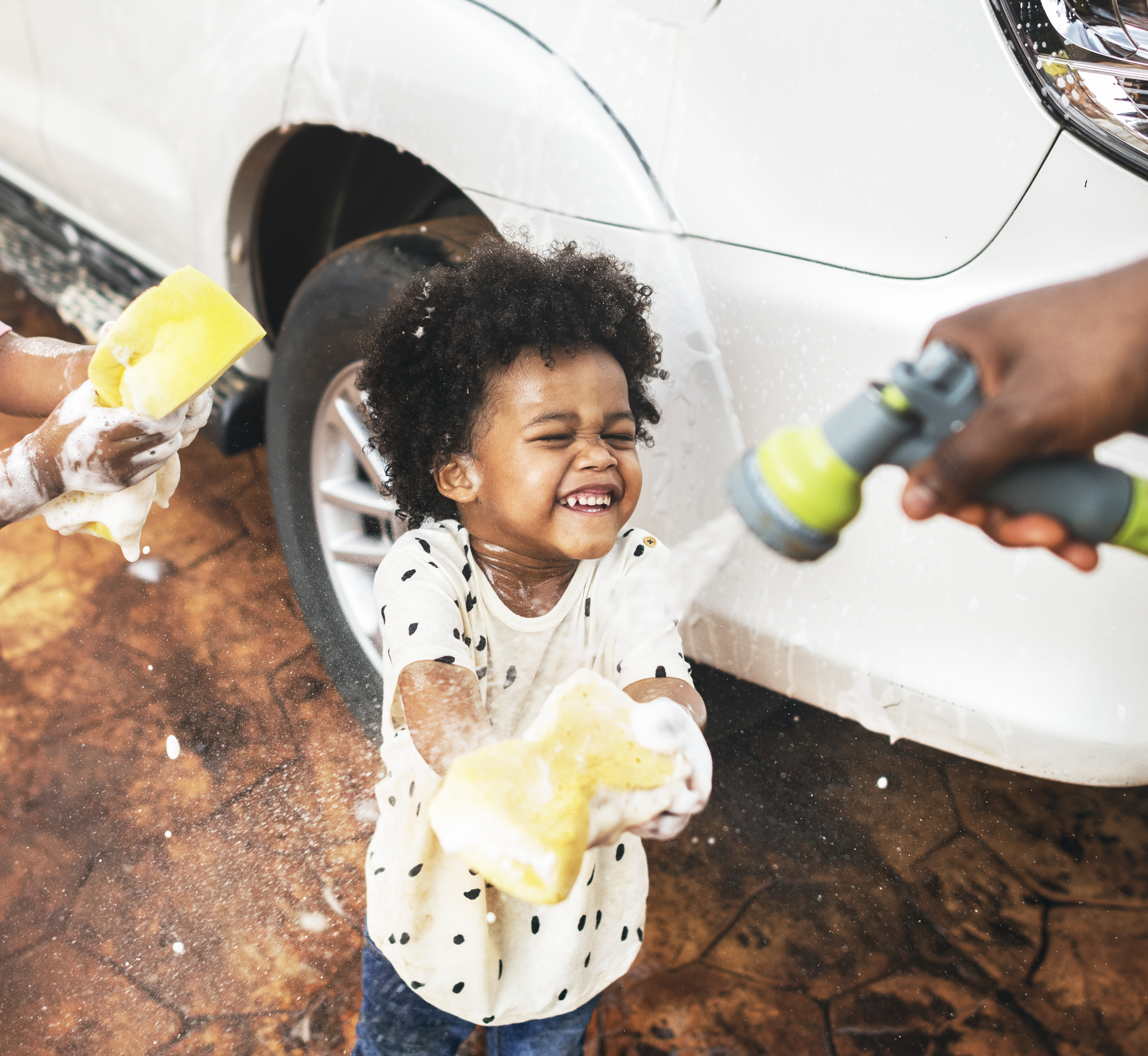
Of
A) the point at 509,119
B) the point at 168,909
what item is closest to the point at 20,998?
the point at 168,909

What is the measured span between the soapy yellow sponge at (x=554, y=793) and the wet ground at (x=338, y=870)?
109 cm

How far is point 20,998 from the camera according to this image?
6.10 ft

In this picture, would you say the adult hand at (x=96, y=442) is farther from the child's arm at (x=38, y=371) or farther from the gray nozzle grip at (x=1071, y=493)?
the gray nozzle grip at (x=1071, y=493)

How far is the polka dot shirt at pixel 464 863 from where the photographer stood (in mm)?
1315

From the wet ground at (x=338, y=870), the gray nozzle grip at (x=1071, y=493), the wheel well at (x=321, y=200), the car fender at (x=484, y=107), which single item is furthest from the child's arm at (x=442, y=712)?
the wheel well at (x=321, y=200)

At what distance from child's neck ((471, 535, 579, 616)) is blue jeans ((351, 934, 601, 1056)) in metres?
0.61

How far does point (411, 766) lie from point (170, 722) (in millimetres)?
1354

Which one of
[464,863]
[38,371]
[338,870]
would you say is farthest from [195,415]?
[338,870]

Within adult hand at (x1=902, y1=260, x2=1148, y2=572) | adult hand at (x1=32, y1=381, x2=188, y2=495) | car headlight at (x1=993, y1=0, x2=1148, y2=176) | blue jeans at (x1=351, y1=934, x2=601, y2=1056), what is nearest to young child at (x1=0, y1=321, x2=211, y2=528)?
adult hand at (x1=32, y1=381, x2=188, y2=495)

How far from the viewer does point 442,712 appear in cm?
118

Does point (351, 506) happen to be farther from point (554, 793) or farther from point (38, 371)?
point (554, 793)

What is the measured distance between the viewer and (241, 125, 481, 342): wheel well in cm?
219

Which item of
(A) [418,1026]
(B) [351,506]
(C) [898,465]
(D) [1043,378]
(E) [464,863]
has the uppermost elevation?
(D) [1043,378]

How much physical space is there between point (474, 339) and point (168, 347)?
0.44 meters
